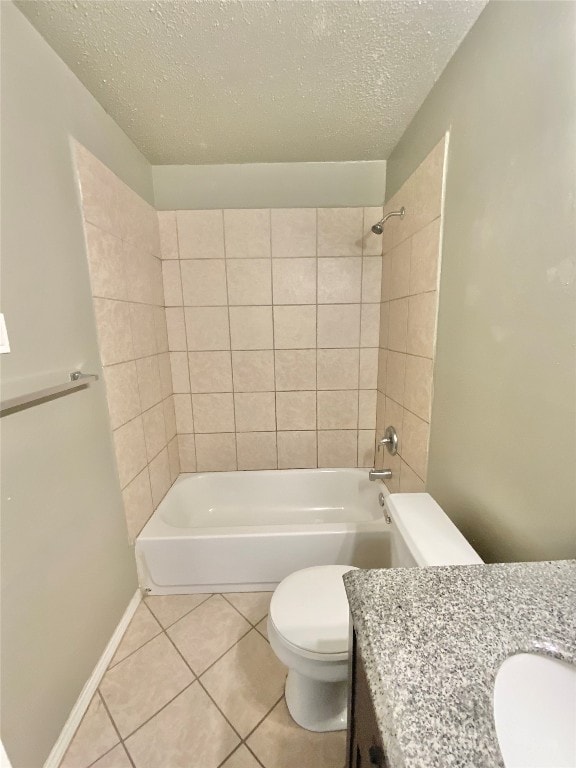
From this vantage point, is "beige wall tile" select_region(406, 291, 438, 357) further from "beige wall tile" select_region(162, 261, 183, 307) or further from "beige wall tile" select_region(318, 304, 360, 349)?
"beige wall tile" select_region(162, 261, 183, 307)

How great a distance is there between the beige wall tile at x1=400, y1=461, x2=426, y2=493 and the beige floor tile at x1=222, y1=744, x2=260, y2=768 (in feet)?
3.28

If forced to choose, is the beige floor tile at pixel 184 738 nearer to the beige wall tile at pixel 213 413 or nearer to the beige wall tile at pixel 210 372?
the beige wall tile at pixel 213 413

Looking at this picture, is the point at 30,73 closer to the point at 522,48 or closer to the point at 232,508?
the point at 522,48

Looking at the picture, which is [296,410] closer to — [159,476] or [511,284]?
[159,476]

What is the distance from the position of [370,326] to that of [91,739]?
204 cm

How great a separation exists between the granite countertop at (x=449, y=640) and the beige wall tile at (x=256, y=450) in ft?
4.77

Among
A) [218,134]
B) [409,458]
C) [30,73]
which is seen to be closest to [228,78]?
[218,134]

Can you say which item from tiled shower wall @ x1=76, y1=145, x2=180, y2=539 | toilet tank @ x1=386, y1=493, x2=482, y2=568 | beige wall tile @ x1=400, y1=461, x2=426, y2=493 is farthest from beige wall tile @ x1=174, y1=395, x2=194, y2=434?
toilet tank @ x1=386, y1=493, x2=482, y2=568

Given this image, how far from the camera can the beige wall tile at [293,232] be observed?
5.78 ft

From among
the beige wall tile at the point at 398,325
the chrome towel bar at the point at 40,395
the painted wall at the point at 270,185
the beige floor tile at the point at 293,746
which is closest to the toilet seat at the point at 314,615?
the beige floor tile at the point at 293,746

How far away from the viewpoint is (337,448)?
2020mm

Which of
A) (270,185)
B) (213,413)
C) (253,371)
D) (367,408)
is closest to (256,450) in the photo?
(213,413)

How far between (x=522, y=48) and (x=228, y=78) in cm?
90

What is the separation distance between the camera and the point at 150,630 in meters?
1.30
